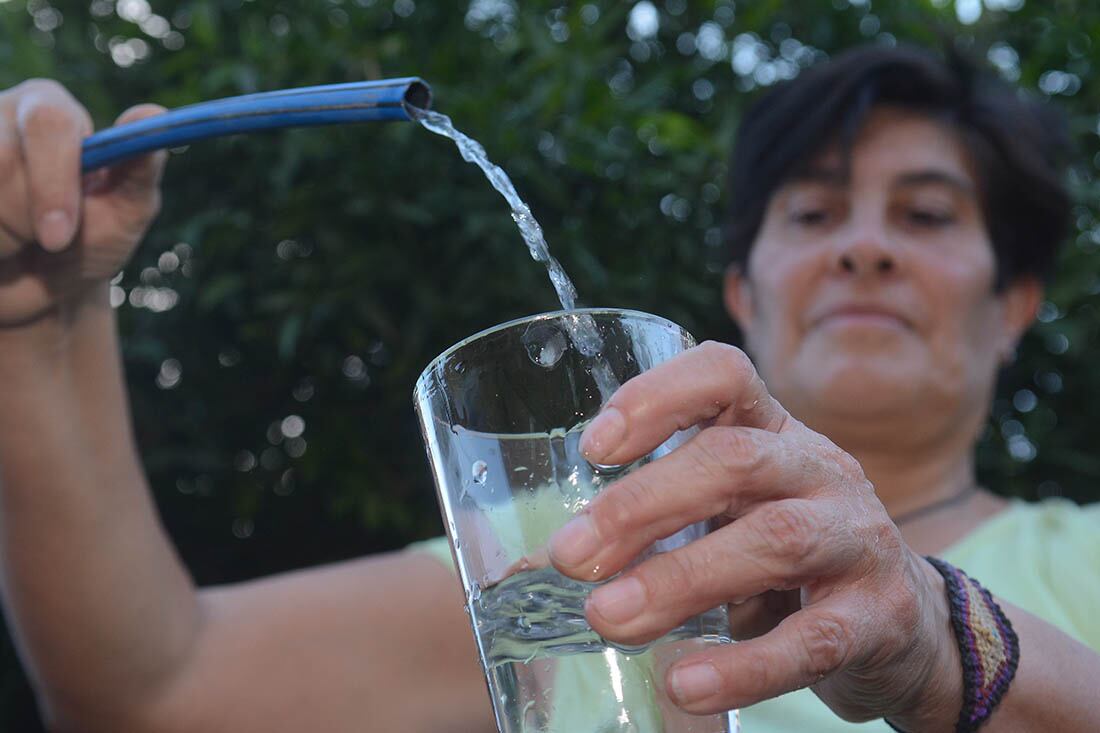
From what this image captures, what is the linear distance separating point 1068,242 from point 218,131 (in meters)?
2.42

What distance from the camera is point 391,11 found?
2.81m

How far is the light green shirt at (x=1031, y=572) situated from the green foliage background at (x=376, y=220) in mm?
789

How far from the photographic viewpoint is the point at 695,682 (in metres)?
0.96

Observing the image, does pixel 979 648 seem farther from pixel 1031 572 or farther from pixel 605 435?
pixel 1031 572

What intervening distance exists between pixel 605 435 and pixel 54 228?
1.05 metres

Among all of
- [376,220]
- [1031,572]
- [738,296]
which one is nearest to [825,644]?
[1031,572]

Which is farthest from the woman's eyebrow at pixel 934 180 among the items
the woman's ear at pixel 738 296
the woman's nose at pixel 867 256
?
the woman's ear at pixel 738 296

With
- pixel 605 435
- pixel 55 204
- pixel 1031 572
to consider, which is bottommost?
pixel 1031 572

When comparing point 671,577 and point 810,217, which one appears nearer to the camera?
point 671,577

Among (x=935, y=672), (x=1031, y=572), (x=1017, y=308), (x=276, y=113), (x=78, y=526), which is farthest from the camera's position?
(x=1017, y=308)

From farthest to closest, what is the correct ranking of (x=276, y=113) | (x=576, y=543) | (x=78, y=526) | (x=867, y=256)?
(x=867, y=256), (x=78, y=526), (x=276, y=113), (x=576, y=543)

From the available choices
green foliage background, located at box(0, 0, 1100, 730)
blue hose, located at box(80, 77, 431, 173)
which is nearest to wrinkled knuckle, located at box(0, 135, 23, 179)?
blue hose, located at box(80, 77, 431, 173)

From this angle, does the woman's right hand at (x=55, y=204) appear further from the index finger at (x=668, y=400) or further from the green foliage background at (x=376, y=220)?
the index finger at (x=668, y=400)

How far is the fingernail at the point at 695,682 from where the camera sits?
955 mm
